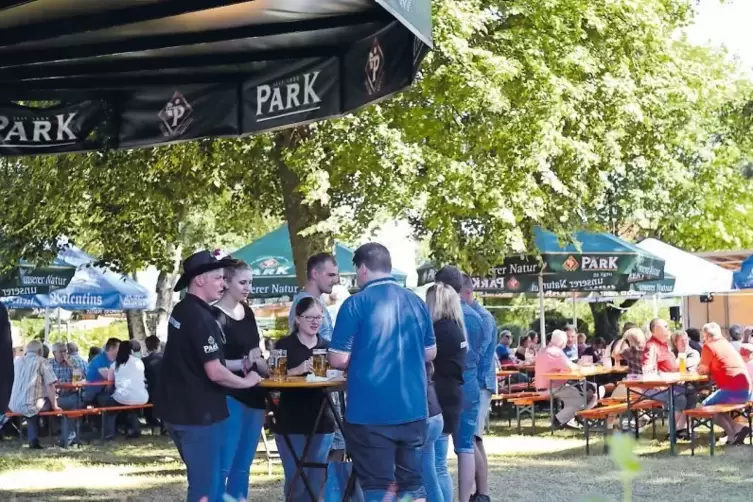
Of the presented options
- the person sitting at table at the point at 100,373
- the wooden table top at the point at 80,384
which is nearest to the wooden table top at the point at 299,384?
the wooden table top at the point at 80,384

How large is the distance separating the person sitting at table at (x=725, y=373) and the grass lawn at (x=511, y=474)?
0.55m

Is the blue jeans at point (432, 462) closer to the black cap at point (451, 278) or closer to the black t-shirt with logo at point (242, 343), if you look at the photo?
the black cap at point (451, 278)

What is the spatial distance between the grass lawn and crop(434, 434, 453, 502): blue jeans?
A: 1397 millimetres

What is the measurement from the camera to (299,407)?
25.1ft

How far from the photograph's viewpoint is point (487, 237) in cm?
1540

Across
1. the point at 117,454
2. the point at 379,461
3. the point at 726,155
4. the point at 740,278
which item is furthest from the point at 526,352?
the point at 726,155

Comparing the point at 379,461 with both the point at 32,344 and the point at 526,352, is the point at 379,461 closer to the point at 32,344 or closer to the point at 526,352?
the point at 32,344

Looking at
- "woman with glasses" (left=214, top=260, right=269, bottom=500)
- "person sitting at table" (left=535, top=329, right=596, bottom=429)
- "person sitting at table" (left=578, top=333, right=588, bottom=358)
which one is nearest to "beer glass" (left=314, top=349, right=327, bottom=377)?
"woman with glasses" (left=214, top=260, right=269, bottom=500)

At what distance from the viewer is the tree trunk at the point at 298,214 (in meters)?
14.9

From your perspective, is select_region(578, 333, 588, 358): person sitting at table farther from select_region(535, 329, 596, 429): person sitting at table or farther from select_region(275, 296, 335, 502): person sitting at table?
select_region(275, 296, 335, 502): person sitting at table

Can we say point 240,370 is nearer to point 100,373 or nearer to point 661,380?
point 661,380

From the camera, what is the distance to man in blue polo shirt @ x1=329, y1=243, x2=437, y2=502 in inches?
253

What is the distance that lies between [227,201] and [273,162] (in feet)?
12.3

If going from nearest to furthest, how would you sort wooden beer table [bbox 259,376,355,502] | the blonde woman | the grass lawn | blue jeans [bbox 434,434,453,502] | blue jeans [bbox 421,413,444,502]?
wooden beer table [bbox 259,376,355,502]
blue jeans [bbox 421,413,444,502]
the blonde woman
blue jeans [bbox 434,434,453,502]
the grass lawn
